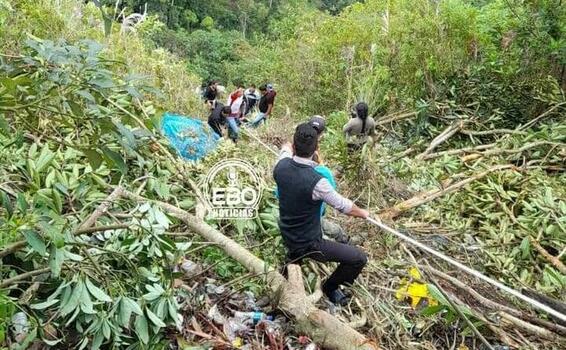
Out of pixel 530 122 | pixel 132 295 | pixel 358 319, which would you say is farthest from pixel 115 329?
pixel 530 122

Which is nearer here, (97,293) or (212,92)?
(97,293)

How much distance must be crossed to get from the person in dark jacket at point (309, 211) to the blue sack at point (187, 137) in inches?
84.6

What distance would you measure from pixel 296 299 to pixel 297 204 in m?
0.56

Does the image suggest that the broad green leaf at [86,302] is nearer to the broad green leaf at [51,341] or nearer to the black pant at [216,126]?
the broad green leaf at [51,341]

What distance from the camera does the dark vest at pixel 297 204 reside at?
10.7 feet

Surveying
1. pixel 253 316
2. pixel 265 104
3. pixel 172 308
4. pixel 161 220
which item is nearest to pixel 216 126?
pixel 265 104

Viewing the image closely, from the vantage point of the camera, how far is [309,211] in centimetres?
334

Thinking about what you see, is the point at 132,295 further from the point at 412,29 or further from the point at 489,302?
the point at 412,29

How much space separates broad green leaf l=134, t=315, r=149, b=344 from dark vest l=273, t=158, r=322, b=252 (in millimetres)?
1183

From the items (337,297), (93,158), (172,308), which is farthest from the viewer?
(337,297)

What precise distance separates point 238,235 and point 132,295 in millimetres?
1313

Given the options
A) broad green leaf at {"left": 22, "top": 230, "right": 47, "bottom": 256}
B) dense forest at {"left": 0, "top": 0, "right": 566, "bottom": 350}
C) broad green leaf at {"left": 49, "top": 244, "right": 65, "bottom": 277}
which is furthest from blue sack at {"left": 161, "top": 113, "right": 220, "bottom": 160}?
broad green leaf at {"left": 22, "top": 230, "right": 47, "bottom": 256}

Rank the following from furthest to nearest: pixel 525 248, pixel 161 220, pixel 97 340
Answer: pixel 525 248
pixel 161 220
pixel 97 340

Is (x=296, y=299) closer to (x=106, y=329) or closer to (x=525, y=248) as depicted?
(x=106, y=329)
